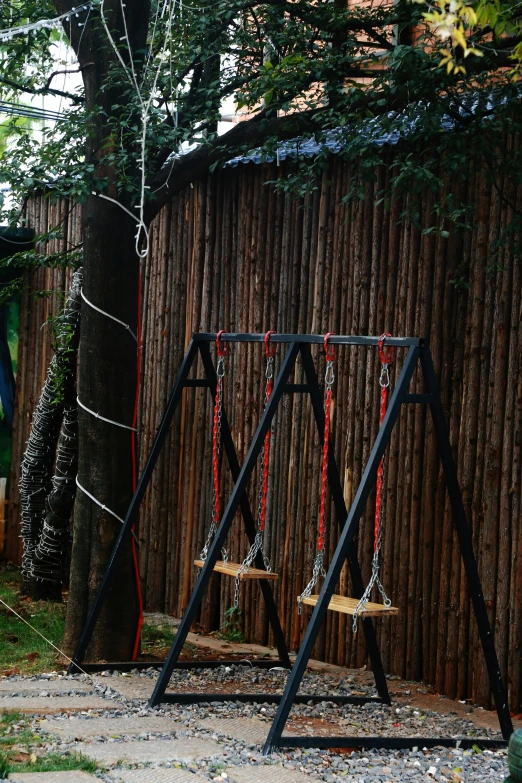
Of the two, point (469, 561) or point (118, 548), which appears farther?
point (118, 548)

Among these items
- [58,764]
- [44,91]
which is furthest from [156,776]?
[44,91]

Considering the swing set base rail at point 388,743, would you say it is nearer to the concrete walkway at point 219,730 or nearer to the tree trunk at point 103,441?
the concrete walkway at point 219,730

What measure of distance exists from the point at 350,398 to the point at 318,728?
6.78 feet

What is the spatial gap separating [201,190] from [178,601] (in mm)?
2983

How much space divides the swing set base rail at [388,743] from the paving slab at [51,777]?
839mm

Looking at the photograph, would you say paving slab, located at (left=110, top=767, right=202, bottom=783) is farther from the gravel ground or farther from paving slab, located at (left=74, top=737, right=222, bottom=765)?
paving slab, located at (left=74, top=737, right=222, bottom=765)

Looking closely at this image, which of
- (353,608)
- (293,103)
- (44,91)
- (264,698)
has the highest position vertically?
(44,91)

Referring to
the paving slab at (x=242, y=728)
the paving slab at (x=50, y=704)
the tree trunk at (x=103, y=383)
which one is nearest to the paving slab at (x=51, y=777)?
the paving slab at (x=242, y=728)

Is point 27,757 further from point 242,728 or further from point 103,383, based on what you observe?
point 103,383

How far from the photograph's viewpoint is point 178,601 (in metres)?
7.85

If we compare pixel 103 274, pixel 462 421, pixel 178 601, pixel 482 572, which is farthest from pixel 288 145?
pixel 178 601

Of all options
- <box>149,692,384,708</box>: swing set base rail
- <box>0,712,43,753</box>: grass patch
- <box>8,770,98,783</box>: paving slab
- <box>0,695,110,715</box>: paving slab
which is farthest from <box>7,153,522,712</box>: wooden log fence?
<box>8,770,98,783</box>: paving slab

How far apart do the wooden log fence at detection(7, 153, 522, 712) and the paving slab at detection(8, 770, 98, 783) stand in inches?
96.2

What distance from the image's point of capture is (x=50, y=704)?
209 inches
